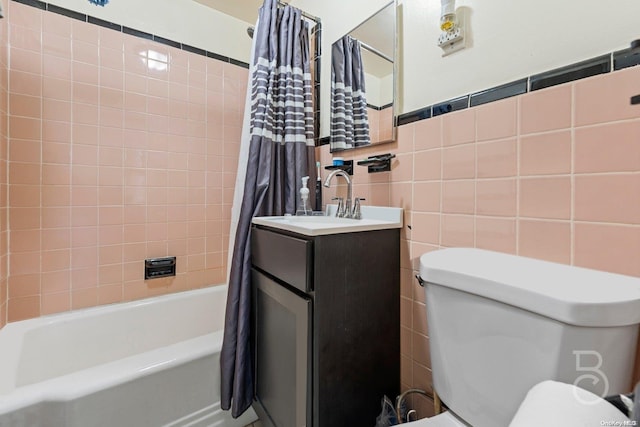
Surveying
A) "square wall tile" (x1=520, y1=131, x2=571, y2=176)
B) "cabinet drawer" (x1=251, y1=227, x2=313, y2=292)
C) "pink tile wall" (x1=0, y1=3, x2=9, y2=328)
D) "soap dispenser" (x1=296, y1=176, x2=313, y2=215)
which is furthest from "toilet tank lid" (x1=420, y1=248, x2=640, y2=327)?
"pink tile wall" (x1=0, y1=3, x2=9, y2=328)

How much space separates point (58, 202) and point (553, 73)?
2108mm

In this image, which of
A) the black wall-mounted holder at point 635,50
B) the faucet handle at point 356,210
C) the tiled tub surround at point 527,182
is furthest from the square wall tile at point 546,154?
the faucet handle at point 356,210

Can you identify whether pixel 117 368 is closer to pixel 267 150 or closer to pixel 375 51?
pixel 267 150

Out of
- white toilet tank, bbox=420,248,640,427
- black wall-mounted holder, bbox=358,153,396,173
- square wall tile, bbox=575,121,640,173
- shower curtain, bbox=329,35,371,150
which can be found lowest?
white toilet tank, bbox=420,248,640,427

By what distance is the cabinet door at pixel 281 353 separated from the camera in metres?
0.86

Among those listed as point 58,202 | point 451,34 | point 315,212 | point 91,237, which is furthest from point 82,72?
point 451,34

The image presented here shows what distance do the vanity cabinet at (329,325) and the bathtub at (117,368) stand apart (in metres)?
0.30

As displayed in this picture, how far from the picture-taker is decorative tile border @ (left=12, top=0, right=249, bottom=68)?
135 centimetres

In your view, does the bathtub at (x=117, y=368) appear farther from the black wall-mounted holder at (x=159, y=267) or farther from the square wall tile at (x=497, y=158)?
the square wall tile at (x=497, y=158)

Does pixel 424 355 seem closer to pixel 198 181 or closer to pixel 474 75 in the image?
pixel 474 75

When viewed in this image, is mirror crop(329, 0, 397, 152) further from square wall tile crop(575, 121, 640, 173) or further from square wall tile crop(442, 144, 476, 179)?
square wall tile crop(575, 121, 640, 173)

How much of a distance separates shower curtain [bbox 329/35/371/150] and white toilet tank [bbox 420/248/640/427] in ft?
2.52

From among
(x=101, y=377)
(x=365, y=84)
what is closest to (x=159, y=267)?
(x=101, y=377)

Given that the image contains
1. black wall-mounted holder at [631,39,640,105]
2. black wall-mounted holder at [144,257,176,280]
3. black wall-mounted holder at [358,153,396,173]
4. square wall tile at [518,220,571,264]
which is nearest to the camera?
black wall-mounted holder at [631,39,640,105]
